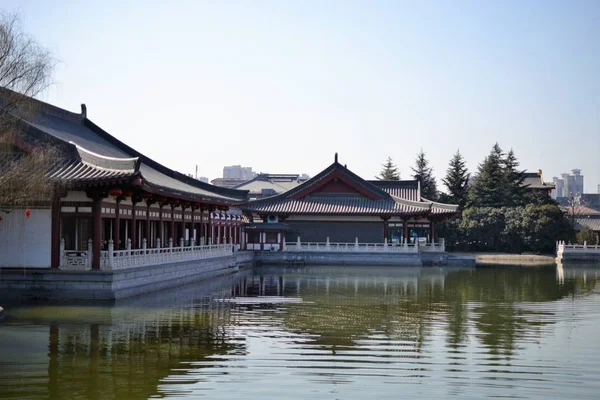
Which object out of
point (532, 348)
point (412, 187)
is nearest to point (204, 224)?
point (412, 187)

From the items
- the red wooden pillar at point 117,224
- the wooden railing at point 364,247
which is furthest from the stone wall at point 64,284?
the wooden railing at point 364,247

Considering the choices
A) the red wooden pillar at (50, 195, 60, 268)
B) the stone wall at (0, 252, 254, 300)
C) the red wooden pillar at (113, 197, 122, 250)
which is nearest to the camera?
the stone wall at (0, 252, 254, 300)

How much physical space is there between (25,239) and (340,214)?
30.0 meters

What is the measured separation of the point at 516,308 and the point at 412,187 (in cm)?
3448

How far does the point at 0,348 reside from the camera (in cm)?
1427

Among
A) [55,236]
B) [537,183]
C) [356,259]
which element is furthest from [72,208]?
[537,183]

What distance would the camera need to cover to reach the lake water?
11.5 m

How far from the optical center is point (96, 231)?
23219 millimetres

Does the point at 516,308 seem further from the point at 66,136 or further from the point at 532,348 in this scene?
the point at 66,136

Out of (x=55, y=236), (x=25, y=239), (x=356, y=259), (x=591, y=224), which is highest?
(x=591, y=224)

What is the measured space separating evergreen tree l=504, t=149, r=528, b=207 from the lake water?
4215 cm

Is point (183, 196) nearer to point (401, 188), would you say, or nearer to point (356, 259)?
point (356, 259)

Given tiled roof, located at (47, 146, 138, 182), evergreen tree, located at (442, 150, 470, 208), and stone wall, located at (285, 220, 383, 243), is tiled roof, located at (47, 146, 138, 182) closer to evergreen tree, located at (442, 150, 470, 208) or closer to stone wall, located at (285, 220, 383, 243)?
stone wall, located at (285, 220, 383, 243)

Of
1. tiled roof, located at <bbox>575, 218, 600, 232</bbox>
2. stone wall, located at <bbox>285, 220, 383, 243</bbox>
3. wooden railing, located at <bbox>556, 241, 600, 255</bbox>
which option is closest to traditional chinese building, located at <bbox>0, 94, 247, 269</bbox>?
stone wall, located at <bbox>285, 220, 383, 243</bbox>
